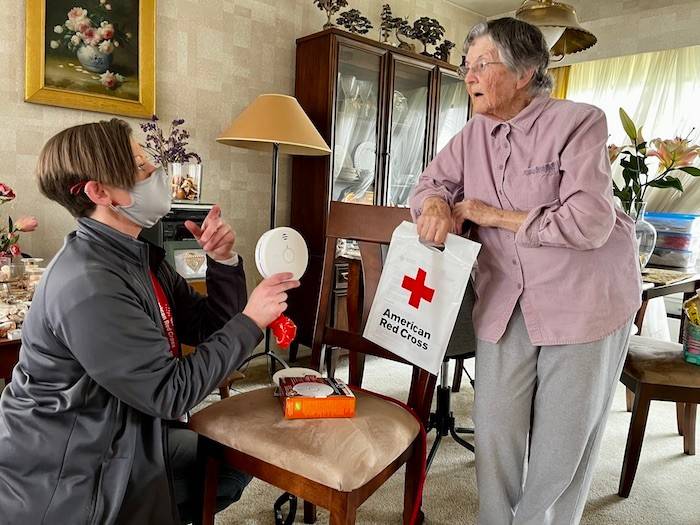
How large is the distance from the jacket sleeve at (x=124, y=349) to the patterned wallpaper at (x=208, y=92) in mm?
1799

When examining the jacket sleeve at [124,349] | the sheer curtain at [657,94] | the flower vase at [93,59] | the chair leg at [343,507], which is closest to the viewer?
the jacket sleeve at [124,349]

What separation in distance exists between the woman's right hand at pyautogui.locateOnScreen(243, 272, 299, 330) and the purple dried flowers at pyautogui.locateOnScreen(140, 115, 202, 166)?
172 cm

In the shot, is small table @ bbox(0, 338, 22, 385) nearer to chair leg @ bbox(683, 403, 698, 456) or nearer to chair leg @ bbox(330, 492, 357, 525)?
chair leg @ bbox(330, 492, 357, 525)

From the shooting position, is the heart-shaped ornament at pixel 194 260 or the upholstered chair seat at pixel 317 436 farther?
the heart-shaped ornament at pixel 194 260

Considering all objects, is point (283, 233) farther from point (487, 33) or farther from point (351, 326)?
point (351, 326)

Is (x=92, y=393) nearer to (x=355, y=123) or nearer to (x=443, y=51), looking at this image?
(x=355, y=123)

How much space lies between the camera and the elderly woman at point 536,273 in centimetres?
116

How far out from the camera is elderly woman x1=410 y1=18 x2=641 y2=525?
116 cm

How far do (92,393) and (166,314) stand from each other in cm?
26

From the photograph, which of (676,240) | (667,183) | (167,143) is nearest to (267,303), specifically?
(167,143)

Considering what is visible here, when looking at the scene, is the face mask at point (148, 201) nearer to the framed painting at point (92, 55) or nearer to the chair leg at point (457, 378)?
the framed painting at point (92, 55)

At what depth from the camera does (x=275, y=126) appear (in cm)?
268

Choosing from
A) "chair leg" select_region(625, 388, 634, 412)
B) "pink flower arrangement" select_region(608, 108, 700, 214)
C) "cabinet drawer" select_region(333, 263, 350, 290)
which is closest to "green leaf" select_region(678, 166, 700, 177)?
"pink flower arrangement" select_region(608, 108, 700, 214)

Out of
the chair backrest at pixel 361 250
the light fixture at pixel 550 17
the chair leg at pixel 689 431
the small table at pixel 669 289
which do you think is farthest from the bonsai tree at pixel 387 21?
the chair leg at pixel 689 431
